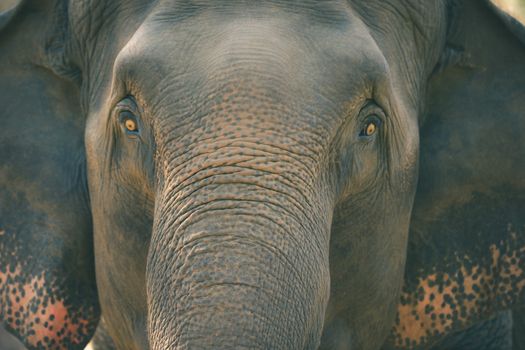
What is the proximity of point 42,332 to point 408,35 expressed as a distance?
1.48 m

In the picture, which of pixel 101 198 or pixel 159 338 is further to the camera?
pixel 101 198

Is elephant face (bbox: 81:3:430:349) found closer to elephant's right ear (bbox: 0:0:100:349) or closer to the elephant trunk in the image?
the elephant trunk

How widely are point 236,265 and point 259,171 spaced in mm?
255

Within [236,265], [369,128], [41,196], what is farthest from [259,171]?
[41,196]

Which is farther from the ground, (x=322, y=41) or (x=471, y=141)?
(x=322, y=41)

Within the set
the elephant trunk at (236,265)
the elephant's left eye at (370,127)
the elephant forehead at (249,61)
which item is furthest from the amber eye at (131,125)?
the elephant's left eye at (370,127)

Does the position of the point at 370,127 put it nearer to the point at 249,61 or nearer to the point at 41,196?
the point at 249,61

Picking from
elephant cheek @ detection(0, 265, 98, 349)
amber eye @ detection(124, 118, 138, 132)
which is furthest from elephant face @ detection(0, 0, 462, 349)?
elephant cheek @ detection(0, 265, 98, 349)

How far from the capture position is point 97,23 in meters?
4.20

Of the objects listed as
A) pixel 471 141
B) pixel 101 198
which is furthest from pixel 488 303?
pixel 101 198

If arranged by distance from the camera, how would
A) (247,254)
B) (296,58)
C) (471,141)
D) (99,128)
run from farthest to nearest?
(471,141)
(99,128)
(296,58)
(247,254)

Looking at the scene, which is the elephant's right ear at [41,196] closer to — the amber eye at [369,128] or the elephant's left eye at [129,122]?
the elephant's left eye at [129,122]

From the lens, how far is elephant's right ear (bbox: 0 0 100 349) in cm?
447

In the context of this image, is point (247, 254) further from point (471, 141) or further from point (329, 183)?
point (471, 141)
